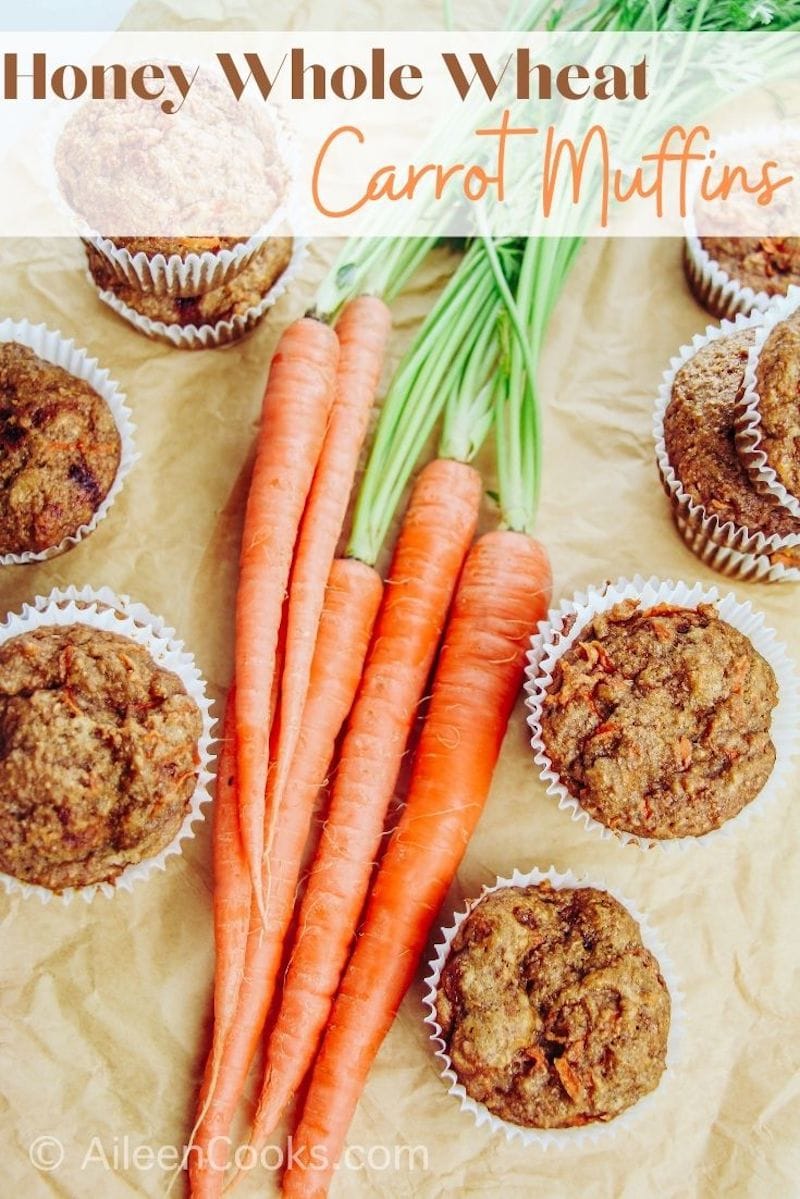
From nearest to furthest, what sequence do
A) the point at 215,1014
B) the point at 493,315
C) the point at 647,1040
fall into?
the point at 647,1040, the point at 215,1014, the point at 493,315

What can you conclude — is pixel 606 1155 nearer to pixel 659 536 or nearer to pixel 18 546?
pixel 659 536

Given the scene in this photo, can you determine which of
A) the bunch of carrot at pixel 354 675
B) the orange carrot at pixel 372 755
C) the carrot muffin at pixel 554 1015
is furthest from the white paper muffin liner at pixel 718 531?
the carrot muffin at pixel 554 1015

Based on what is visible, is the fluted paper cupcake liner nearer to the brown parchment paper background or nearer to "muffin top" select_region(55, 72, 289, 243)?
"muffin top" select_region(55, 72, 289, 243)

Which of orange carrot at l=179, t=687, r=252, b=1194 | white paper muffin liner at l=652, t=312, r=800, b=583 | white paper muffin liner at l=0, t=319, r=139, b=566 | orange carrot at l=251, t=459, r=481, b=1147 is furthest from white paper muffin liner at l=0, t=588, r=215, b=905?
white paper muffin liner at l=652, t=312, r=800, b=583

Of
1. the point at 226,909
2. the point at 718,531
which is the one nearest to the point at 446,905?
the point at 226,909

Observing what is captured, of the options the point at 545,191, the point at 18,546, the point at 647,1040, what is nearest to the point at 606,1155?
the point at 647,1040

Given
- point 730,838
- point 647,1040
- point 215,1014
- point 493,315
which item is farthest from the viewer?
point 493,315

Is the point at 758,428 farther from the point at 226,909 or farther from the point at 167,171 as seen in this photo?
the point at 226,909
